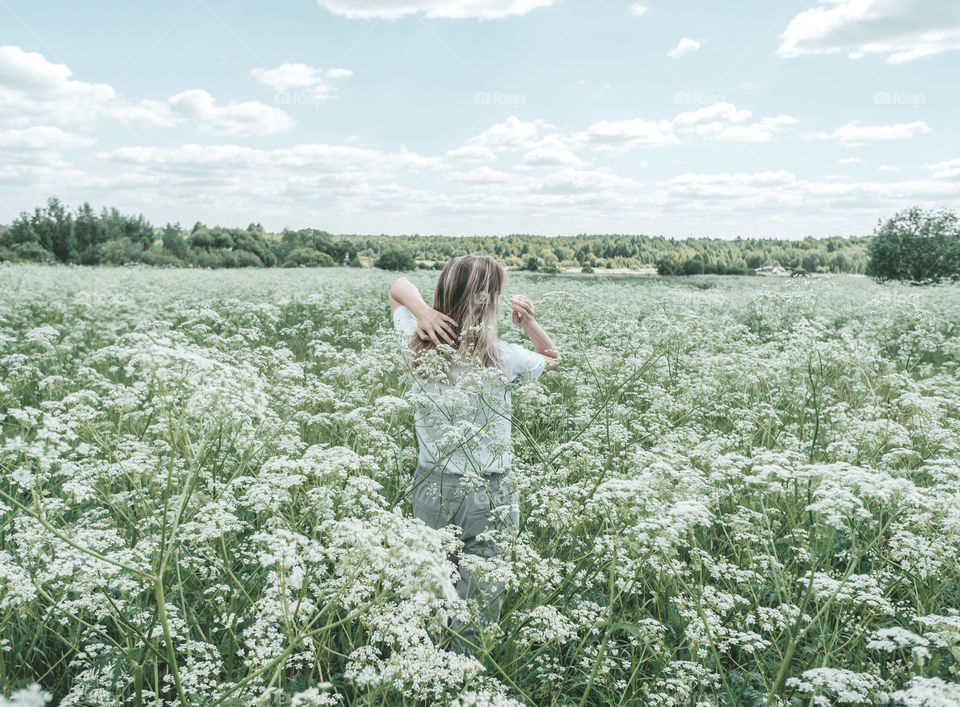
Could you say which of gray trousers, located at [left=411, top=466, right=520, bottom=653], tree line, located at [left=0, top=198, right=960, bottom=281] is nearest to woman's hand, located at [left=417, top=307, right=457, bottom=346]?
gray trousers, located at [left=411, top=466, right=520, bottom=653]

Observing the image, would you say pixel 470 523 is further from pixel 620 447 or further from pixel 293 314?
pixel 293 314

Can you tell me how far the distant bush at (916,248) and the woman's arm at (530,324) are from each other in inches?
2091

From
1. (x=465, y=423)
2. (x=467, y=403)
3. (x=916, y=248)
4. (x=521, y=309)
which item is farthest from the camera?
(x=916, y=248)

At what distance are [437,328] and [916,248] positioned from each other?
59831 mm

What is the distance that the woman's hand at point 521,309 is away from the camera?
4.93 meters

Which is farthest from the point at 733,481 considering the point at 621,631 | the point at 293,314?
the point at 293,314

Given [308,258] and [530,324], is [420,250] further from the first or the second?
[530,324]

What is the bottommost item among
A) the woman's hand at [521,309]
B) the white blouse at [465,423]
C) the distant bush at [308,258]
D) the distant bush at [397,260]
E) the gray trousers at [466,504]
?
the gray trousers at [466,504]

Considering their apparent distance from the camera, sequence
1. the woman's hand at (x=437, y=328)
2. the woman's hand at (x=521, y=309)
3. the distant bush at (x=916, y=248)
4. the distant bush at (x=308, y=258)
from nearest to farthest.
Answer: the woman's hand at (x=437, y=328), the woman's hand at (x=521, y=309), the distant bush at (x=916, y=248), the distant bush at (x=308, y=258)

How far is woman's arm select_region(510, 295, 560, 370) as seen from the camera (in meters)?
4.94

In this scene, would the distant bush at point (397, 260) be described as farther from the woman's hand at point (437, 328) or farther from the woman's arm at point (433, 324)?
the woman's hand at point (437, 328)

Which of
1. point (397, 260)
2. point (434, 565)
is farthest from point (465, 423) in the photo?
point (397, 260)

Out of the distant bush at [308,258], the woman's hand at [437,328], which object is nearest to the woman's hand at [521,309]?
the woman's hand at [437,328]

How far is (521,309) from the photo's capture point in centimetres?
496
